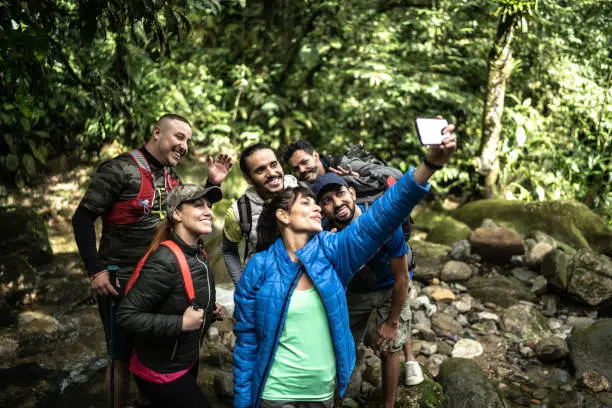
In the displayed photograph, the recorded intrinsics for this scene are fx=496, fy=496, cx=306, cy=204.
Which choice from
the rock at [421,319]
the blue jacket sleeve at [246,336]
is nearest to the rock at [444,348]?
the rock at [421,319]

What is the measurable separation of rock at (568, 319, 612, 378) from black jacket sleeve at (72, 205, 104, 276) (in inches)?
181

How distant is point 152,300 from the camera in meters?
2.51

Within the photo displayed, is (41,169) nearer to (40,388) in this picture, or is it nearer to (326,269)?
(40,388)

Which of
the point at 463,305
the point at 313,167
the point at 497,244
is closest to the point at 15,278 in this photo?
the point at 313,167

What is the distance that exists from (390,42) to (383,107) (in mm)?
1685

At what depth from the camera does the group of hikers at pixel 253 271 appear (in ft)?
7.70

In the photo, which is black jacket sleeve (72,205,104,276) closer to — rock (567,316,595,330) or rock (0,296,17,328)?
rock (0,296,17,328)

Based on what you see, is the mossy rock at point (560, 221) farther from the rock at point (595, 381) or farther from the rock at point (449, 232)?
the rock at point (595, 381)

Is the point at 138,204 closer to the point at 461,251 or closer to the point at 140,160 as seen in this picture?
the point at 140,160

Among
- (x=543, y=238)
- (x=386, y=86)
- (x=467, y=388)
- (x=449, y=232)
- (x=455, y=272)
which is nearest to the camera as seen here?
(x=467, y=388)

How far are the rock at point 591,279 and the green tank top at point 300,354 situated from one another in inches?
201

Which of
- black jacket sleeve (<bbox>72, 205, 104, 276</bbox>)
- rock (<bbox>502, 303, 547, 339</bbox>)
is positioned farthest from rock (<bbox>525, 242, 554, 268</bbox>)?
black jacket sleeve (<bbox>72, 205, 104, 276</bbox>)

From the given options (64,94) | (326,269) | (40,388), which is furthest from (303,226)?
(64,94)

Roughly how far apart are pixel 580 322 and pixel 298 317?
5.09 metres
